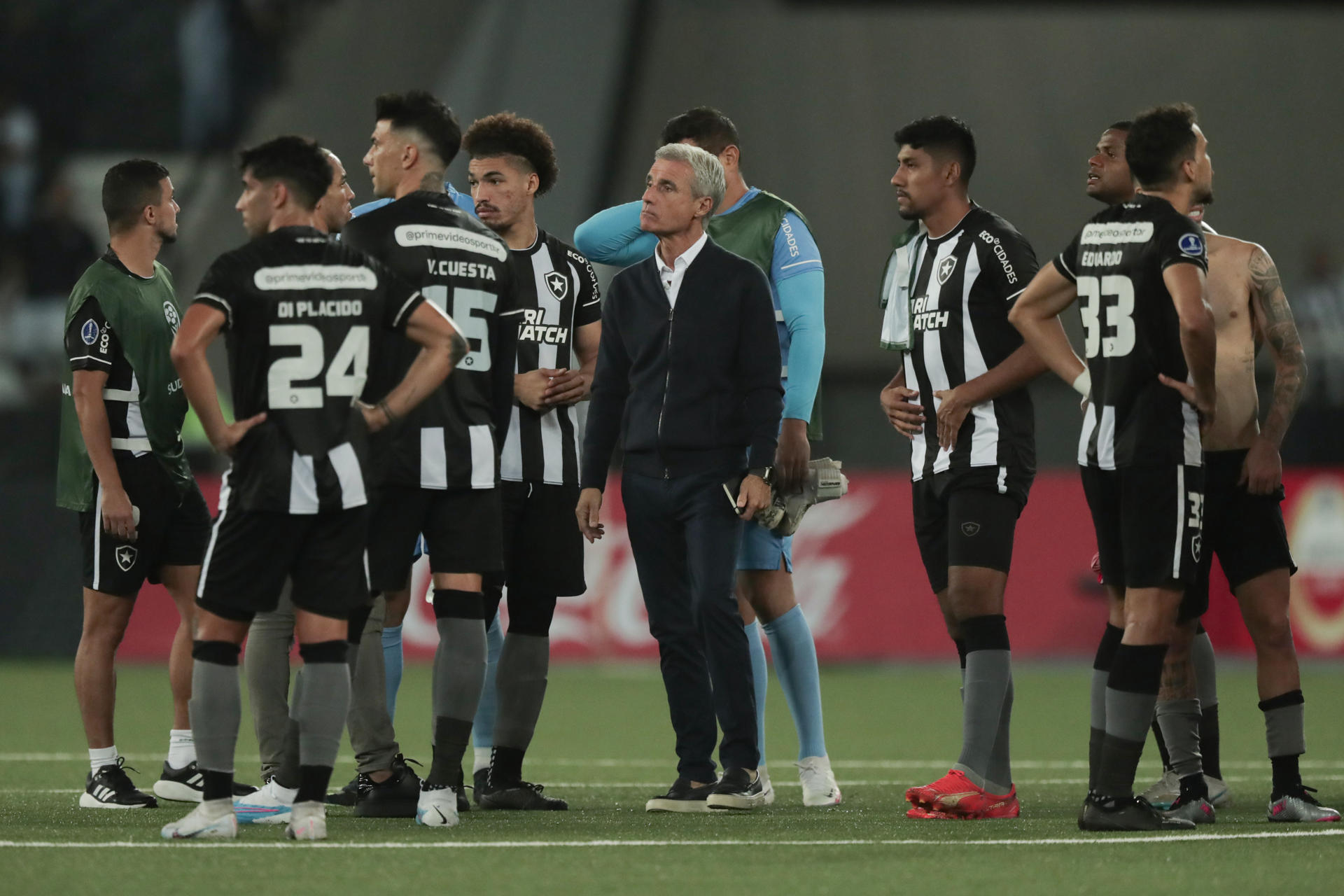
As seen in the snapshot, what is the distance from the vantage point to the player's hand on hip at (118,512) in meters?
6.70

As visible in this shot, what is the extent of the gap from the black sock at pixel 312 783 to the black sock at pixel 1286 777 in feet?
10.0

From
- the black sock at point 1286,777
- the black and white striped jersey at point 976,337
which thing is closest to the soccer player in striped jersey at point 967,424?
the black and white striped jersey at point 976,337

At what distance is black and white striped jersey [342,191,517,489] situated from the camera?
5.88 meters

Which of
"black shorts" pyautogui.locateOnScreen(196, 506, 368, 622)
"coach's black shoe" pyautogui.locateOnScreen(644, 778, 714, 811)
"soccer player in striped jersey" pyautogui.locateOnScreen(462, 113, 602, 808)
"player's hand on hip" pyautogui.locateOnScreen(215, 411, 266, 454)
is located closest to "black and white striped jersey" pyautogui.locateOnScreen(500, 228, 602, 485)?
"soccer player in striped jersey" pyautogui.locateOnScreen(462, 113, 602, 808)

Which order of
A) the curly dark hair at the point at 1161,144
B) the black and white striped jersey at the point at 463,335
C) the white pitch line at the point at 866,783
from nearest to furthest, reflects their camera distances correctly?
the curly dark hair at the point at 1161,144 → the black and white striped jersey at the point at 463,335 → the white pitch line at the point at 866,783

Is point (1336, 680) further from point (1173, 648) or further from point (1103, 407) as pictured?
point (1103, 407)

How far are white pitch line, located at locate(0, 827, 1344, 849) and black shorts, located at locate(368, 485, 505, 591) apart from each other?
2.99 feet

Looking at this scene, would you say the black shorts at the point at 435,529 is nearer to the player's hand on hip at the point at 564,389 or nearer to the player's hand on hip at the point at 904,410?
the player's hand on hip at the point at 564,389

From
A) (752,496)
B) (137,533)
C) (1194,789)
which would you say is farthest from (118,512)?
(1194,789)

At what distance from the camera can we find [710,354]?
6.32m

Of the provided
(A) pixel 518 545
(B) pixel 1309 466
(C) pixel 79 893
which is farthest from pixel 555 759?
(B) pixel 1309 466

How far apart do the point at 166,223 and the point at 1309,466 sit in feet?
34.8

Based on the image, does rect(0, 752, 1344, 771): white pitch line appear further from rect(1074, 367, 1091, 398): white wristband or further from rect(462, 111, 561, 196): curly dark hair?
rect(462, 111, 561, 196): curly dark hair

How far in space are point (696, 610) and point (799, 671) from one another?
68 centimetres
